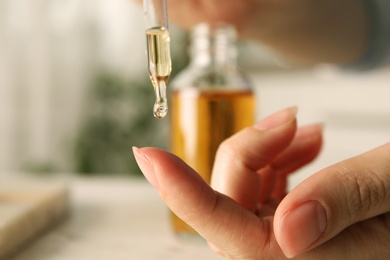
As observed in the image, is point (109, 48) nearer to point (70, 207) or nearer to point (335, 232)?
point (70, 207)

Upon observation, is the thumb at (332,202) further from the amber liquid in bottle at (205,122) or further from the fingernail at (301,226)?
the amber liquid in bottle at (205,122)

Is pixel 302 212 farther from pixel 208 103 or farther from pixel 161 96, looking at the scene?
pixel 208 103

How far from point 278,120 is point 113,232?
25cm

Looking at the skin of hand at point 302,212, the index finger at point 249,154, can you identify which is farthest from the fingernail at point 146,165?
the index finger at point 249,154

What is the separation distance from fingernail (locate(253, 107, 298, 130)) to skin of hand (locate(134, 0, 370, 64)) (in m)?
0.24

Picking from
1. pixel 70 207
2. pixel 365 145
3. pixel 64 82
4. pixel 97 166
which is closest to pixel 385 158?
pixel 70 207

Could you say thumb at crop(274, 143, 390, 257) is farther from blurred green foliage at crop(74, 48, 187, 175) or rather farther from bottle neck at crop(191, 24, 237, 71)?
blurred green foliage at crop(74, 48, 187, 175)

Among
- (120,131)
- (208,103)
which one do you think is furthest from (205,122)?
(120,131)

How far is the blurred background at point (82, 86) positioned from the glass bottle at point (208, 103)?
1539 mm

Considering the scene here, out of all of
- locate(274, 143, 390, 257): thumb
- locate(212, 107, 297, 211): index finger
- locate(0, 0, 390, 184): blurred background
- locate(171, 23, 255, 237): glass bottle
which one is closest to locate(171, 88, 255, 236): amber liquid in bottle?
locate(171, 23, 255, 237): glass bottle

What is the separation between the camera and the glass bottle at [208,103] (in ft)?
2.02

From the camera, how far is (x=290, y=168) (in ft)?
1.93

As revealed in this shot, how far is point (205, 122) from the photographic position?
2.02 ft

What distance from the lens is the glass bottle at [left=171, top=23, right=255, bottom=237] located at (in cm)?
61
